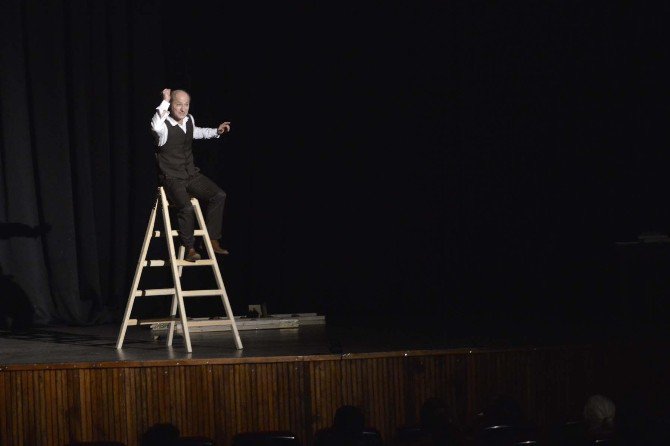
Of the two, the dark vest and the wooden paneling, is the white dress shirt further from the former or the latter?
the wooden paneling

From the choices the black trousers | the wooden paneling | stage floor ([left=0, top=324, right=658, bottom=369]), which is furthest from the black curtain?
the wooden paneling

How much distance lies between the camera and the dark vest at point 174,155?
5.58 meters

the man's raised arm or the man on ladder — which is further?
the man on ladder

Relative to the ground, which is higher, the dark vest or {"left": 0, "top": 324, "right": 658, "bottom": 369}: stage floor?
the dark vest

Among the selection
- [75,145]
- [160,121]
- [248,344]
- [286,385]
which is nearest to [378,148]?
[75,145]

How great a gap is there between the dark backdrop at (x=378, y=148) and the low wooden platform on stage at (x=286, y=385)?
2406mm

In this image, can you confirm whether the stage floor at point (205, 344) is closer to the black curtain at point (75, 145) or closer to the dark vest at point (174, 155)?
the black curtain at point (75, 145)

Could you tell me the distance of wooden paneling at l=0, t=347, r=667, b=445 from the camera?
479 cm

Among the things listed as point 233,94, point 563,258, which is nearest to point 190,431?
point 233,94

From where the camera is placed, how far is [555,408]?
16.7 ft

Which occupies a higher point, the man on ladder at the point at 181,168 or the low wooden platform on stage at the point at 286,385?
the man on ladder at the point at 181,168

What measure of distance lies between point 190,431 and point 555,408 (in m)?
1.92

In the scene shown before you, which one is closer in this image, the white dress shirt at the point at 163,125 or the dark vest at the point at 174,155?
the white dress shirt at the point at 163,125

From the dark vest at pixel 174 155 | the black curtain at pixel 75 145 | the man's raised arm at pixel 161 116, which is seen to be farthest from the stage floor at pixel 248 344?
the man's raised arm at pixel 161 116
